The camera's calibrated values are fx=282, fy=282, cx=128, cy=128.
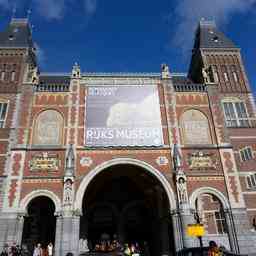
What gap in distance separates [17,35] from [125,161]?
20.5m

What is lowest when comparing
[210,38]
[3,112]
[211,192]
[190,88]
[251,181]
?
[211,192]

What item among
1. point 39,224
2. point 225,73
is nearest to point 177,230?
point 39,224

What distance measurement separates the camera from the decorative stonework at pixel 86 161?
2098cm

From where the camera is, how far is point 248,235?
751 inches

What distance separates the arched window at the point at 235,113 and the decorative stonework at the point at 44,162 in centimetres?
1539

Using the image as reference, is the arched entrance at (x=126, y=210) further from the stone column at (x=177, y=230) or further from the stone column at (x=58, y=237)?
the stone column at (x=58, y=237)

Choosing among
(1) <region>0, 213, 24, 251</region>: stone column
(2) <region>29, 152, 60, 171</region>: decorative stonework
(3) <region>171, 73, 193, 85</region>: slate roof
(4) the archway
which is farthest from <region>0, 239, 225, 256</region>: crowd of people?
(3) <region>171, 73, 193, 85</region>: slate roof

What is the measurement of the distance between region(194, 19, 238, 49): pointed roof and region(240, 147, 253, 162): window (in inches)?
490

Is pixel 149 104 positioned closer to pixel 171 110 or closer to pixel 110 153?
pixel 171 110

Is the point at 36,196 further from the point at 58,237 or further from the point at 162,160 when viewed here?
the point at 162,160

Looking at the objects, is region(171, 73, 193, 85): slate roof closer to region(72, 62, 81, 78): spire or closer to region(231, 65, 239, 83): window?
region(231, 65, 239, 83): window

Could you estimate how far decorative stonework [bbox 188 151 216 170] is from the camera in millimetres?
21344

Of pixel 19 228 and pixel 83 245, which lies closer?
pixel 19 228

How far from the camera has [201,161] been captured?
70.7 ft
